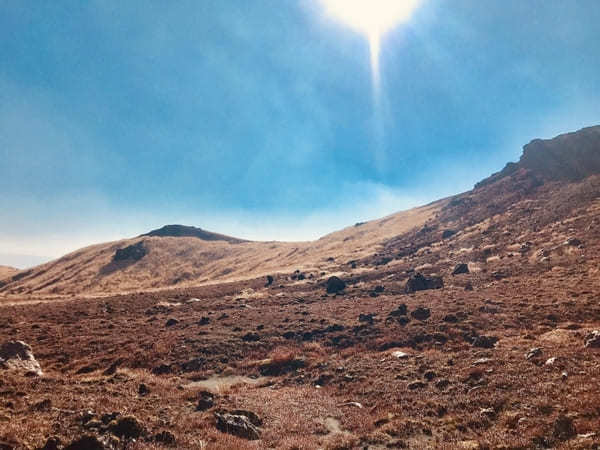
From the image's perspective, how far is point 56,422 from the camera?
10.8 meters

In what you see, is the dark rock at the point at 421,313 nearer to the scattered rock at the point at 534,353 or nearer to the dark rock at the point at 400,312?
the dark rock at the point at 400,312

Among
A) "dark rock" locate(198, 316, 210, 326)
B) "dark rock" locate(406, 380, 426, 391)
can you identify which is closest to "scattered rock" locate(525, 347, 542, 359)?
"dark rock" locate(406, 380, 426, 391)

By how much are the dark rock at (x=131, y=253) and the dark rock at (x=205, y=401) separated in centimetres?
11799

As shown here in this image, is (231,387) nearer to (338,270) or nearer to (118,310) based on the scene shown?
(118,310)

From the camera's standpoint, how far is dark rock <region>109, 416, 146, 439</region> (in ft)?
33.6

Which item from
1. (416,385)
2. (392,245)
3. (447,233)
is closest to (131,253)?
(392,245)

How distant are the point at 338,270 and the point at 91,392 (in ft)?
194

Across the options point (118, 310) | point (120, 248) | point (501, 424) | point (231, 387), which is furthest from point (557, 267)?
point (120, 248)

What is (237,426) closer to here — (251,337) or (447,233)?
(251,337)

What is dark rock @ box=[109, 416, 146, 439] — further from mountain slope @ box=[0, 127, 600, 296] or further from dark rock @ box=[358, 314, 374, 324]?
mountain slope @ box=[0, 127, 600, 296]

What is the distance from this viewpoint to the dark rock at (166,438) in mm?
10281

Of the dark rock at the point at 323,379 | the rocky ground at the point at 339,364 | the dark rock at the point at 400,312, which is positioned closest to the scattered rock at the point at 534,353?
the rocky ground at the point at 339,364

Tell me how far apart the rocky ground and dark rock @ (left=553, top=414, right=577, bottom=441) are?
0.25 ft

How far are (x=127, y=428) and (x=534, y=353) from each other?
18952 mm
